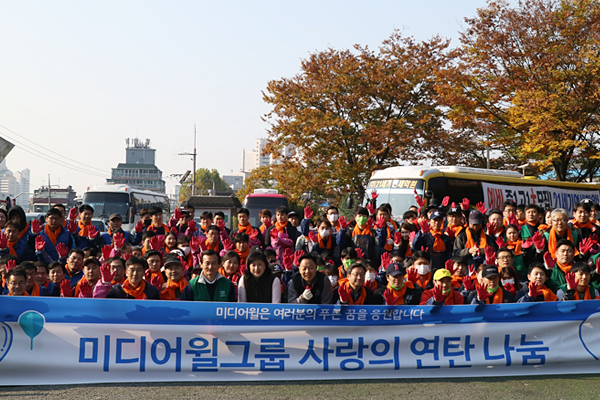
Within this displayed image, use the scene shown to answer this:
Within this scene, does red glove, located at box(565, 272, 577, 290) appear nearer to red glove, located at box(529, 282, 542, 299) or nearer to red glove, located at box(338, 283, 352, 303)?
red glove, located at box(529, 282, 542, 299)

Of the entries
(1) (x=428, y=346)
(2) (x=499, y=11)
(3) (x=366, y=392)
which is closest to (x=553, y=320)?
(1) (x=428, y=346)

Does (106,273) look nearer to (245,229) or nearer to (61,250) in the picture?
(61,250)

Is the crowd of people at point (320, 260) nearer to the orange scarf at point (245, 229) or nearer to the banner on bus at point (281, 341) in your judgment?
the orange scarf at point (245, 229)

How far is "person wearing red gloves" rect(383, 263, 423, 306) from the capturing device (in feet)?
20.2

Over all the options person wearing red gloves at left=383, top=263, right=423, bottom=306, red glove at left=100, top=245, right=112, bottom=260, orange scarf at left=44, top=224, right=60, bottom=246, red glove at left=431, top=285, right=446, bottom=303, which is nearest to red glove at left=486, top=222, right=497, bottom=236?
person wearing red gloves at left=383, top=263, right=423, bottom=306

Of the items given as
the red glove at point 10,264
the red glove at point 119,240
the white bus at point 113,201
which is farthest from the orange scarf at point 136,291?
the white bus at point 113,201

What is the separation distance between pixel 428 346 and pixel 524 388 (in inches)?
37.6

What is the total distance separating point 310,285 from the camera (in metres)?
5.98

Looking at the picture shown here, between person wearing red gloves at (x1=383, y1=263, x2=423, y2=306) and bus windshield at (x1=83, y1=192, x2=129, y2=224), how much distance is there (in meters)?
19.2

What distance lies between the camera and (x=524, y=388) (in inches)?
216

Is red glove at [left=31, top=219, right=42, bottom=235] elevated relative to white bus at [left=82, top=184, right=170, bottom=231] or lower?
lower

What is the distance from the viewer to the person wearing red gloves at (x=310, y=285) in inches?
234

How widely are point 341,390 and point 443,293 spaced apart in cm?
147

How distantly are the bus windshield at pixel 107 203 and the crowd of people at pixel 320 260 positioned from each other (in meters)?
14.3
